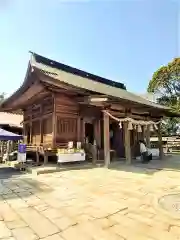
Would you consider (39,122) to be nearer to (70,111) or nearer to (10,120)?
(70,111)

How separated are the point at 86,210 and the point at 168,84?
25720mm

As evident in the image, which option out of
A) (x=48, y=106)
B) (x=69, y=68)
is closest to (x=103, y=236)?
(x=48, y=106)

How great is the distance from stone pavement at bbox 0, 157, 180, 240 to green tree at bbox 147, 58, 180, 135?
21.9 metres

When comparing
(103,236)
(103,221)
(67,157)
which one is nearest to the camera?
(103,236)

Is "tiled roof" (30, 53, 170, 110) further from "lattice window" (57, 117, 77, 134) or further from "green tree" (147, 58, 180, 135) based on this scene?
"green tree" (147, 58, 180, 135)

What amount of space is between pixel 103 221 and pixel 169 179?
422cm

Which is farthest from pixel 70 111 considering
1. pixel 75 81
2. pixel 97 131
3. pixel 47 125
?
pixel 75 81

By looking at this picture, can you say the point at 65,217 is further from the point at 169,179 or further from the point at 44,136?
the point at 44,136

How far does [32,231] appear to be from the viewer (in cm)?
312

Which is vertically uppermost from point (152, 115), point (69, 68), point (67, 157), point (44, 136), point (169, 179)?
point (69, 68)

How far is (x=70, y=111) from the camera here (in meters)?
10.8

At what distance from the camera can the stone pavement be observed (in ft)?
10.1

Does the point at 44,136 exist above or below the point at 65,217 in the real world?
above

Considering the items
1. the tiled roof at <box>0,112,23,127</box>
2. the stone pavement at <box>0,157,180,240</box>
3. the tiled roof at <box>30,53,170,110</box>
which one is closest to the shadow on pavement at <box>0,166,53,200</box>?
the stone pavement at <box>0,157,180,240</box>
